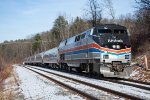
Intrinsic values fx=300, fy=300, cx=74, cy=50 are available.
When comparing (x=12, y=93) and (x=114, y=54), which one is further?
(x=114, y=54)

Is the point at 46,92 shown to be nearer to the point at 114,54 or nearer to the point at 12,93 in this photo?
the point at 12,93

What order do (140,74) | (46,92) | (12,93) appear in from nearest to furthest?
(46,92) < (12,93) < (140,74)

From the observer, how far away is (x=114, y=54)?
63.5 feet

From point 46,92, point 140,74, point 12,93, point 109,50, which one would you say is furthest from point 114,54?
point 12,93

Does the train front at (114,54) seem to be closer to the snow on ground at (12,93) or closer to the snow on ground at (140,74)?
the snow on ground at (140,74)

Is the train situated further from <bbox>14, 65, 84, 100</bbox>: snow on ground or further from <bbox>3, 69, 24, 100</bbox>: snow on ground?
<bbox>3, 69, 24, 100</bbox>: snow on ground

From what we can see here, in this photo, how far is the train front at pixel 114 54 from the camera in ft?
63.2

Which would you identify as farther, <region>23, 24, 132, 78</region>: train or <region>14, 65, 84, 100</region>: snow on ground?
<region>23, 24, 132, 78</region>: train

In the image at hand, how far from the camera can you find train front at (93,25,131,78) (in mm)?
19266

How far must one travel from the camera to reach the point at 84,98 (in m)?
11.4

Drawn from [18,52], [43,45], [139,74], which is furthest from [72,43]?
[18,52]

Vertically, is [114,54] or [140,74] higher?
[114,54]

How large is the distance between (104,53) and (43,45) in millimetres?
119350

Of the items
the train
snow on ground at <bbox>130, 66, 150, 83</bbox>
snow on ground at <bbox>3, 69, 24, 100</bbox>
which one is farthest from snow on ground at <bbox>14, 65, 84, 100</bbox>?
snow on ground at <bbox>130, 66, 150, 83</bbox>
